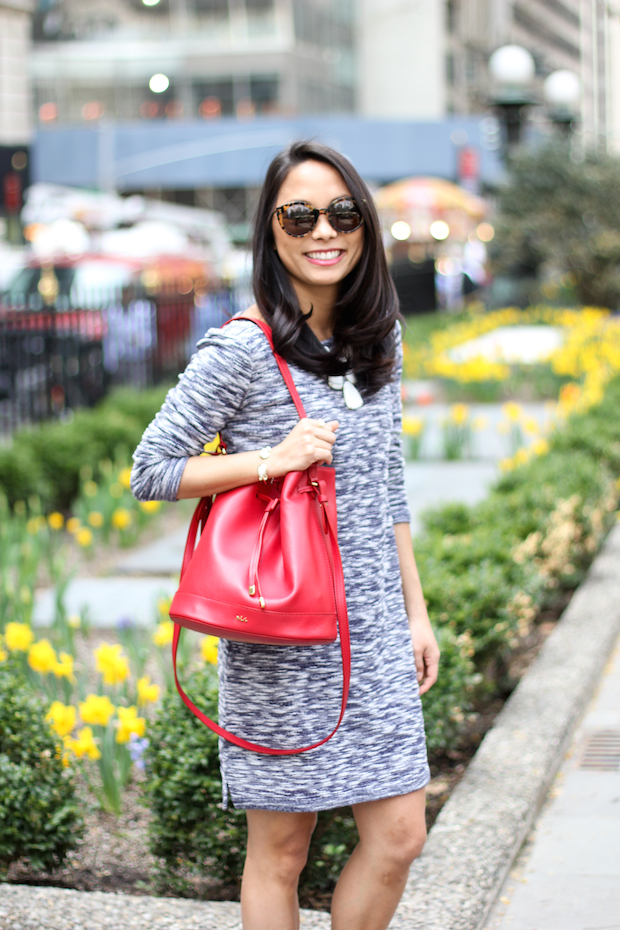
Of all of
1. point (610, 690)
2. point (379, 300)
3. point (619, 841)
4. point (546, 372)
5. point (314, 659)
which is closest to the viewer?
point (314, 659)

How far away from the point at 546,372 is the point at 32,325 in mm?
5429

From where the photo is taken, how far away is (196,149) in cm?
4412

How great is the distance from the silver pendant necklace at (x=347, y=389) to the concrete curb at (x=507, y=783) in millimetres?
1186

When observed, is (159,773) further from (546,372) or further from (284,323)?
(546,372)

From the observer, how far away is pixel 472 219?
22.0 metres

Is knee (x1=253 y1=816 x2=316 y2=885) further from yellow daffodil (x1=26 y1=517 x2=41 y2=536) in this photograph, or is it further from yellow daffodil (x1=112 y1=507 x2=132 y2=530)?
yellow daffodil (x1=112 y1=507 x2=132 y2=530)

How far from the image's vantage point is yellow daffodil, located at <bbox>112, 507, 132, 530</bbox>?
6.00 meters

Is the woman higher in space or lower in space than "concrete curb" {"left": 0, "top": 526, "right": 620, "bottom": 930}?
higher

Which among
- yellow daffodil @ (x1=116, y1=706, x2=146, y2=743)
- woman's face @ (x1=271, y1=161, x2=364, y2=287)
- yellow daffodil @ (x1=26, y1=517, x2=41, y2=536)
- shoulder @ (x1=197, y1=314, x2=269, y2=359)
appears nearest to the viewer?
shoulder @ (x1=197, y1=314, x2=269, y2=359)

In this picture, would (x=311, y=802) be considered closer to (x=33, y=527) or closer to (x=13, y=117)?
(x=33, y=527)

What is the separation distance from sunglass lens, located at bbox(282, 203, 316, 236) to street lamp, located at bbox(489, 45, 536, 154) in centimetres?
1282

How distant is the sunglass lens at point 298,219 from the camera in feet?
6.59

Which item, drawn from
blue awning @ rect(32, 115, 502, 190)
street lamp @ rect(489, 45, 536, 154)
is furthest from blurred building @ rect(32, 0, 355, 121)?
street lamp @ rect(489, 45, 536, 154)

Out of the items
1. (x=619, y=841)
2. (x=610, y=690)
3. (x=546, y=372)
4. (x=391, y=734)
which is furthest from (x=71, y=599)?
(x=546, y=372)
